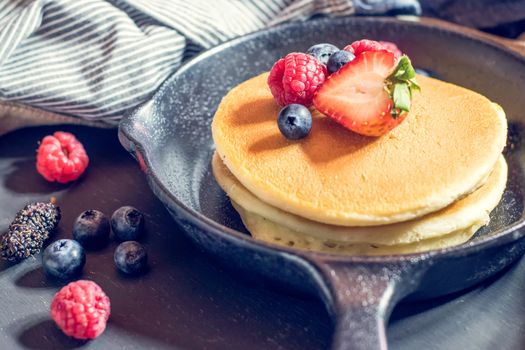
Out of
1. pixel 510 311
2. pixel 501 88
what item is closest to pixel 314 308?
pixel 510 311

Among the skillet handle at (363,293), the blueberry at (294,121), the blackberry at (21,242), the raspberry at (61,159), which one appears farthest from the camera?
the raspberry at (61,159)

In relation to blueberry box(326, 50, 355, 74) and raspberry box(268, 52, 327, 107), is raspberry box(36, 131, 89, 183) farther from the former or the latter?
blueberry box(326, 50, 355, 74)

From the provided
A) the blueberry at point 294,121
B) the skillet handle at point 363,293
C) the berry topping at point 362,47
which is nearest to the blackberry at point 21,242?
the blueberry at point 294,121

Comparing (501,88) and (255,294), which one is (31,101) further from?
(501,88)

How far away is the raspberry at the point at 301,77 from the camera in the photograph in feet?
4.71

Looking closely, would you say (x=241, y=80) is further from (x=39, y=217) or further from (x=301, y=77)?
(x=39, y=217)

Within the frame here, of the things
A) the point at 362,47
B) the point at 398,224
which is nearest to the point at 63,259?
the point at 398,224

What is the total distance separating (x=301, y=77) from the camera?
143cm

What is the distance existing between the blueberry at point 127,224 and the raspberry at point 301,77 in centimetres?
48

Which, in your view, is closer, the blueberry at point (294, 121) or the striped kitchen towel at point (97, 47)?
the blueberry at point (294, 121)

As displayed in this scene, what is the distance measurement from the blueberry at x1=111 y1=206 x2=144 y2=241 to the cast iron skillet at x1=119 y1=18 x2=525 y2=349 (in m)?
0.12

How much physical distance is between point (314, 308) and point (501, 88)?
90 cm

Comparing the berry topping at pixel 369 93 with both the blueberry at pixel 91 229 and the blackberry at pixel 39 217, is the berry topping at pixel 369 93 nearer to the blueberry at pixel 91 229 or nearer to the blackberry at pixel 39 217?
the blueberry at pixel 91 229

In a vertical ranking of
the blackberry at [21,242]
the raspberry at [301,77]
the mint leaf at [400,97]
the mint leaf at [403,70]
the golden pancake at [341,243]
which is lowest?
the blackberry at [21,242]
